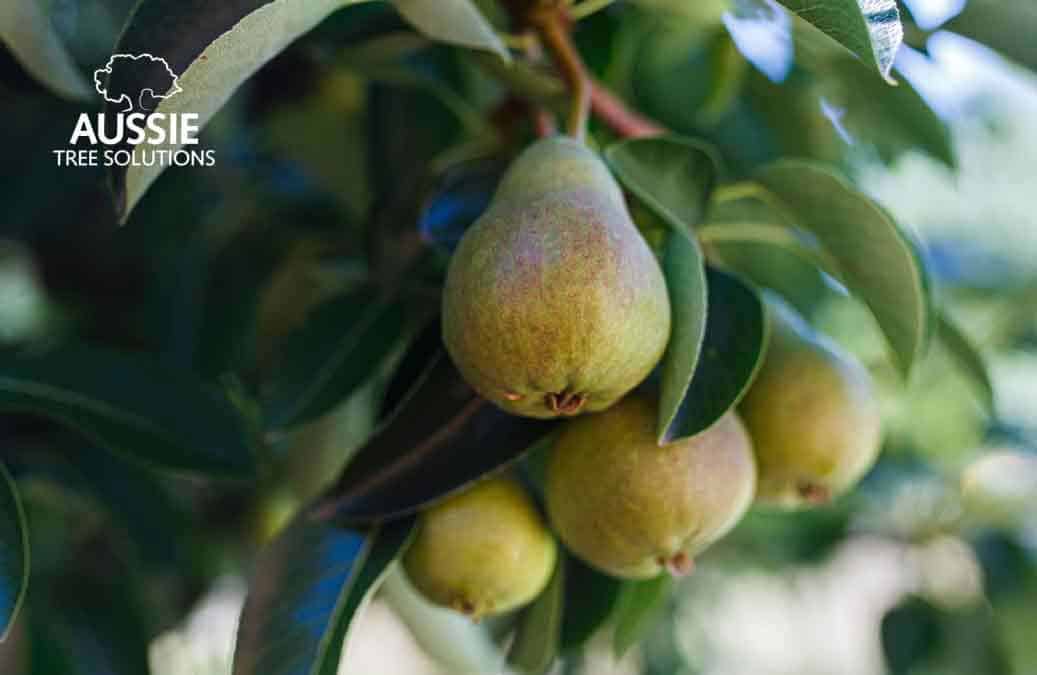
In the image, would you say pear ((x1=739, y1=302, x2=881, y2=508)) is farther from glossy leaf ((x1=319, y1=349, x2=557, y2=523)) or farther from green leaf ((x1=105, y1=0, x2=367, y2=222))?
green leaf ((x1=105, y1=0, x2=367, y2=222))

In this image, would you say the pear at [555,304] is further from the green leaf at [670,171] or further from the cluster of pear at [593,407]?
the green leaf at [670,171]

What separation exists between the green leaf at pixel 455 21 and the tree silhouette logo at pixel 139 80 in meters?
0.20

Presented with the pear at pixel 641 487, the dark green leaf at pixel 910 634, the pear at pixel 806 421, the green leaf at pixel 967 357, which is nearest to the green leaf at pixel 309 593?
the pear at pixel 641 487

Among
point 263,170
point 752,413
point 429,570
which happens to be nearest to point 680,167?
point 752,413

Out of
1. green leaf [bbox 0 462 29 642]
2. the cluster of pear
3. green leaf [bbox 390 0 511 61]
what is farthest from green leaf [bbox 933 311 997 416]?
green leaf [bbox 0 462 29 642]

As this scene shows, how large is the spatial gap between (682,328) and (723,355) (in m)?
0.07

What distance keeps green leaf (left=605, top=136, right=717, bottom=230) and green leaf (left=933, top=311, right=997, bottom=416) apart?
276 mm

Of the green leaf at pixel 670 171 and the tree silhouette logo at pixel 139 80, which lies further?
the green leaf at pixel 670 171

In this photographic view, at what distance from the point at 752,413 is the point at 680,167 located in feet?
0.66

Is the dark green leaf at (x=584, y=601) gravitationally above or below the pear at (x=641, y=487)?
below

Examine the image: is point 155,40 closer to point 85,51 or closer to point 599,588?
point 599,588

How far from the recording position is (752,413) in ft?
2.92

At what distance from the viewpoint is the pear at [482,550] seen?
32.5 inches

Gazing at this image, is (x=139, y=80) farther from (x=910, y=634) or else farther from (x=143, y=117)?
(x=910, y=634)
